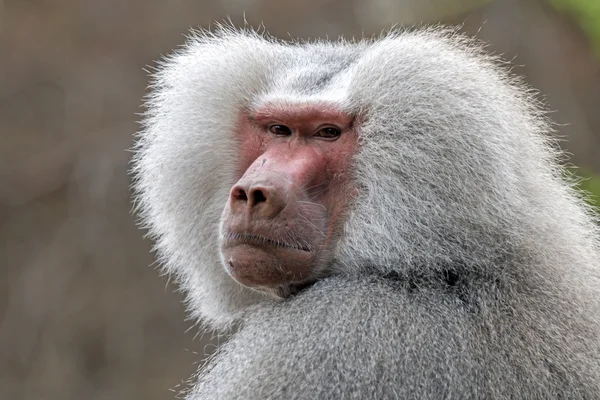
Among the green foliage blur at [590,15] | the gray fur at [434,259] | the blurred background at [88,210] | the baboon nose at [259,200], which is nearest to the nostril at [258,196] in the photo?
the baboon nose at [259,200]

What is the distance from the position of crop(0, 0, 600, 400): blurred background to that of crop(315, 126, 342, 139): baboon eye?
5494 mm

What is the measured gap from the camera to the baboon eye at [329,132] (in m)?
3.39

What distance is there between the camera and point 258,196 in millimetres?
3205

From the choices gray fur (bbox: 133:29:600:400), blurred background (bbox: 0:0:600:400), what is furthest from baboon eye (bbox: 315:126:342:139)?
blurred background (bbox: 0:0:600:400)

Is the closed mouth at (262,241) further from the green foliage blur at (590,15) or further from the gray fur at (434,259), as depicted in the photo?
the green foliage blur at (590,15)

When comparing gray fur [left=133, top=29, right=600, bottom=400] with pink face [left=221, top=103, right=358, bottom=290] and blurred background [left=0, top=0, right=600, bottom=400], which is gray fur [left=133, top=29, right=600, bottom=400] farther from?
blurred background [left=0, top=0, right=600, bottom=400]

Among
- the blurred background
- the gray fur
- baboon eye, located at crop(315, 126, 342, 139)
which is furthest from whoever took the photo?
the blurred background

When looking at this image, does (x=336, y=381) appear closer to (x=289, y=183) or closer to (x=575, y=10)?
(x=289, y=183)

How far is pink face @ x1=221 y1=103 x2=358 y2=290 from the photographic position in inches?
127

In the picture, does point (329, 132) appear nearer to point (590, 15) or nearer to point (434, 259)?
point (434, 259)

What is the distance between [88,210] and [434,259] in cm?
620

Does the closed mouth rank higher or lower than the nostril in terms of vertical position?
lower

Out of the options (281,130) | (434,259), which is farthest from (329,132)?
(434,259)

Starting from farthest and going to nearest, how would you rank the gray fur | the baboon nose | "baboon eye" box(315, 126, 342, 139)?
1. "baboon eye" box(315, 126, 342, 139)
2. the baboon nose
3. the gray fur
